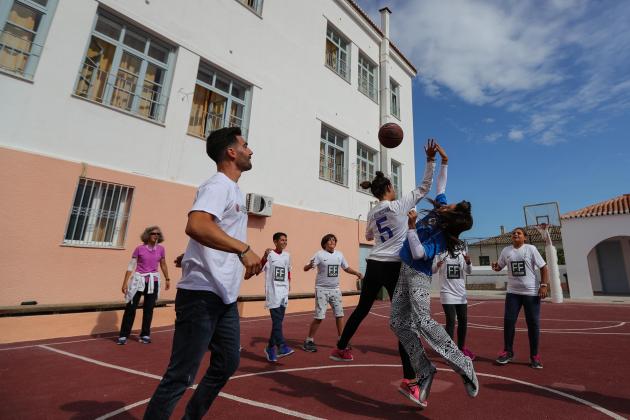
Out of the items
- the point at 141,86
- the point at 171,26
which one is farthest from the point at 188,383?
the point at 171,26

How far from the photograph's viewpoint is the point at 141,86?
8070mm

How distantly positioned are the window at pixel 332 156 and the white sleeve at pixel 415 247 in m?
9.70

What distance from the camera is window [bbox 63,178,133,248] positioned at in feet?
21.9

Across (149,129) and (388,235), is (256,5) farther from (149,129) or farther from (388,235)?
(388,235)

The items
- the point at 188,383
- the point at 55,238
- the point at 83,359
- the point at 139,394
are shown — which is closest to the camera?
the point at 188,383

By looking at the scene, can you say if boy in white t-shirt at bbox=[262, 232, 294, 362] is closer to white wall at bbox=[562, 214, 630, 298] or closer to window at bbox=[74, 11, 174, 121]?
window at bbox=[74, 11, 174, 121]

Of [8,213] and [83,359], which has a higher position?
[8,213]

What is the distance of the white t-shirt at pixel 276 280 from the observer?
5070 millimetres

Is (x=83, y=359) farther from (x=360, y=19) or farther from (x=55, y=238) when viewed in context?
(x=360, y=19)

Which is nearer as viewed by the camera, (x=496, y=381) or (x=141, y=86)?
(x=496, y=381)

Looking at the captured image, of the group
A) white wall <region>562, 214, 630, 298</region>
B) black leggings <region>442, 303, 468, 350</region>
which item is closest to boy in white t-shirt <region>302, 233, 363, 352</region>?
black leggings <region>442, 303, 468, 350</region>

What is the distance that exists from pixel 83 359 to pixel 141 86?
6216 mm

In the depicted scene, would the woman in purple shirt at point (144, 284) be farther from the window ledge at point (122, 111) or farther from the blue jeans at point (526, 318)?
the blue jeans at point (526, 318)

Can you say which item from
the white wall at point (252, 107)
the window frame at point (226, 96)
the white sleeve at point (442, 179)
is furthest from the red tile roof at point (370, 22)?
the white sleeve at point (442, 179)
